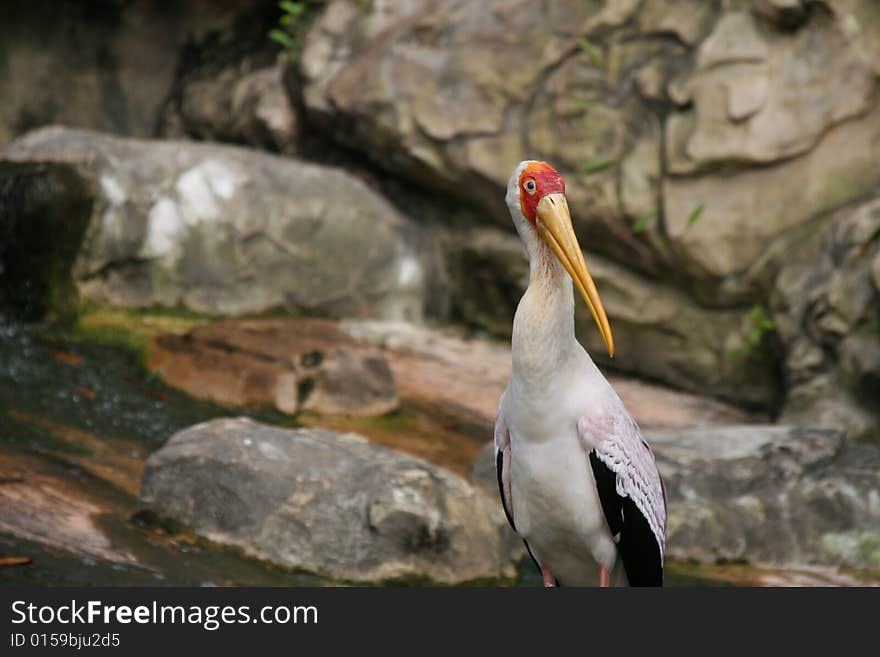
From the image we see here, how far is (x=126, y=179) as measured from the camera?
7414 millimetres

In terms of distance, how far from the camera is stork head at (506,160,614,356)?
3.39m

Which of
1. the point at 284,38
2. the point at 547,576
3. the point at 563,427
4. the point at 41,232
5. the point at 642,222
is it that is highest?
the point at 284,38

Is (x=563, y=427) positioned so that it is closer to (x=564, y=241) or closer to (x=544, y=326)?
(x=544, y=326)

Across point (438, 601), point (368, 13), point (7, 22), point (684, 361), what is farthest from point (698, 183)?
point (7, 22)

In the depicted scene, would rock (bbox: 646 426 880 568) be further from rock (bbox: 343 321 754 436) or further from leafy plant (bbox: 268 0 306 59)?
leafy plant (bbox: 268 0 306 59)

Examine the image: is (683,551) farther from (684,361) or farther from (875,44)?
(875,44)

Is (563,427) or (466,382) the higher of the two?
(466,382)

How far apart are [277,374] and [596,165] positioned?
236 centimetres

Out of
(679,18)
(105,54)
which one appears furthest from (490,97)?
(105,54)

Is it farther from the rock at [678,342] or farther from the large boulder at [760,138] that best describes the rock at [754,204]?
the rock at [678,342]

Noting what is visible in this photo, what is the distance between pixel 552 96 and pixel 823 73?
159cm

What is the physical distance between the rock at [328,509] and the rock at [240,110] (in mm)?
4462

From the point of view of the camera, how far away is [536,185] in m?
3.44

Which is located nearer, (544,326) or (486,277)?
(544,326)
